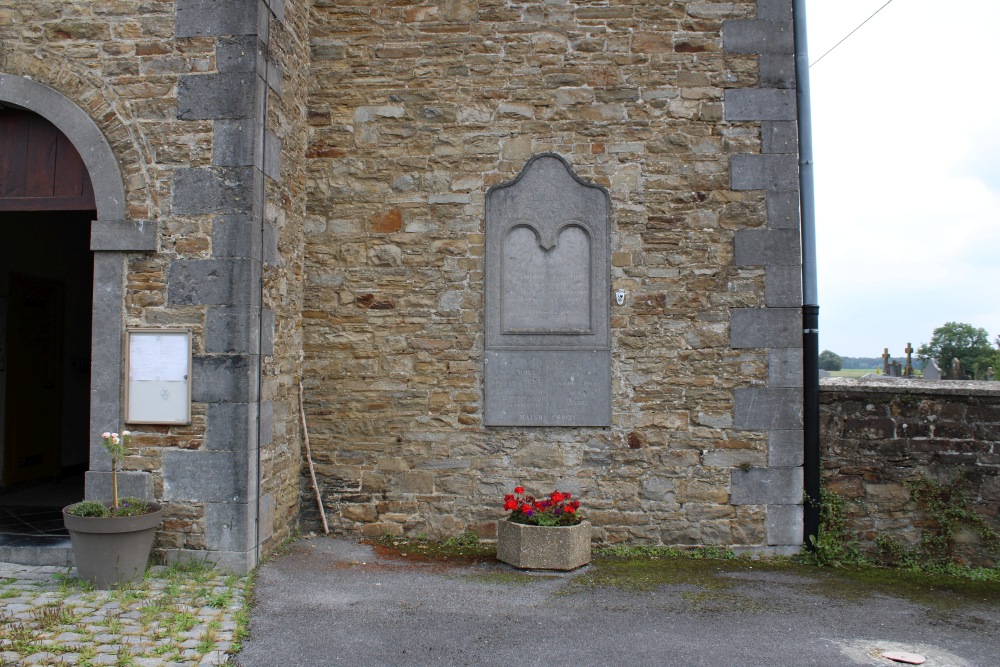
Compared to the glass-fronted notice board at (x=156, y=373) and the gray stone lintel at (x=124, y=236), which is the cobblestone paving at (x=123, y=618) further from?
the gray stone lintel at (x=124, y=236)

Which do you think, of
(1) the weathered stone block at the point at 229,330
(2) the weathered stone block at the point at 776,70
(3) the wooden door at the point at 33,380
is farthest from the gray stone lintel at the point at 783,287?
(3) the wooden door at the point at 33,380

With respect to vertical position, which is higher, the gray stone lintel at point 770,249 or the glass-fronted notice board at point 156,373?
the gray stone lintel at point 770,249

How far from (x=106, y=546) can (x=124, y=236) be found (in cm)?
196

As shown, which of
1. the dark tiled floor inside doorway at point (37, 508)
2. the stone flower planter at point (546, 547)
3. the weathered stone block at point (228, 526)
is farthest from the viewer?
the dark tiled floor inside doorway at point (37, 508)

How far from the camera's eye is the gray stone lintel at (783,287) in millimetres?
5801

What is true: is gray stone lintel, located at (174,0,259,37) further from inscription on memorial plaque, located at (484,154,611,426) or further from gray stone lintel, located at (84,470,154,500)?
gray stone lintel, located at (84,470,154,500)

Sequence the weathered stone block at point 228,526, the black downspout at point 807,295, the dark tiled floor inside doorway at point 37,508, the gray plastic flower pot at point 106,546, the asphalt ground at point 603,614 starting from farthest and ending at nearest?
the black downspout at point 807,295
the dark tiled floor inside doorway at point 37,508
the weathered stone block at point 228,526
the gray plastic flower pot at point 106,546
the asphalt ground at point 603,614

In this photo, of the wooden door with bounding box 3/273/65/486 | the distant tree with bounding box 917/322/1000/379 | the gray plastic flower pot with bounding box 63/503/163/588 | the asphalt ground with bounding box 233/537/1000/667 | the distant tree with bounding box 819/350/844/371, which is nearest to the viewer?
the asphalt ground with bounding box 233/537/1000/667

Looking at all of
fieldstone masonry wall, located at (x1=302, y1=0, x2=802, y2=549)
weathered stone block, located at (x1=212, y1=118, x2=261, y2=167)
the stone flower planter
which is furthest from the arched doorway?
the stone flower planter

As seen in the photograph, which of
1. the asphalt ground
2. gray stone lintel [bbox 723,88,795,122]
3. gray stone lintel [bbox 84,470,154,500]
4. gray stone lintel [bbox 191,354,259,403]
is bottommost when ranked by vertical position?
the asphalt ground

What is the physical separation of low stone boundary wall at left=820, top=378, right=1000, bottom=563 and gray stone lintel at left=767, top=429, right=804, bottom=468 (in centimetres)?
22

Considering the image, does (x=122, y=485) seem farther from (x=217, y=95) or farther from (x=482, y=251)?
(x=482, y=251)

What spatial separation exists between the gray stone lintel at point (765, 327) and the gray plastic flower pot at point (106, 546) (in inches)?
167

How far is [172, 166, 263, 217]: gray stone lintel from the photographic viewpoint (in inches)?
199
